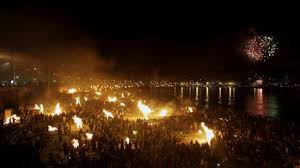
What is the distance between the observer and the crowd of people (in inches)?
445

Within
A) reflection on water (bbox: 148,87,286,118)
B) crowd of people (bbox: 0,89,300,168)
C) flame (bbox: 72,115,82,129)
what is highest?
flame (bbox: 72,115,82,129)

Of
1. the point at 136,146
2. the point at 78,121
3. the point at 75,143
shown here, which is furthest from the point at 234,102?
the point at 75,143

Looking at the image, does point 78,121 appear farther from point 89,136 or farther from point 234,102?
point 234,102

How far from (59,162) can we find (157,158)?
3280 millimetres

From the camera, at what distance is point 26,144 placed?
12.8 m

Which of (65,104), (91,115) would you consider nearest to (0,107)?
(65,104)

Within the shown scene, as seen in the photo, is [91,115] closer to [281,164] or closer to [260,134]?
[260,134]

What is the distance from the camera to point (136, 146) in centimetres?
1314

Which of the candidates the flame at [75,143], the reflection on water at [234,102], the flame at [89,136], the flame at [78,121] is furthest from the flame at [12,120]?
the reflection on water at [234,102]

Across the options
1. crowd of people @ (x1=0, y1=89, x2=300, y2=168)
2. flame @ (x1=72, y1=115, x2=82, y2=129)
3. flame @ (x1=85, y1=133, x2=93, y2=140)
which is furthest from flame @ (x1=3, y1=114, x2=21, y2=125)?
flame @ (x1=85, y1=133, x2=93, y2=140)

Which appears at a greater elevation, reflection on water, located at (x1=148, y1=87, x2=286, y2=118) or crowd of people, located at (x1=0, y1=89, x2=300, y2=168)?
crowd of people, located at (x1=0, y1=89, x2=300, y2=168)

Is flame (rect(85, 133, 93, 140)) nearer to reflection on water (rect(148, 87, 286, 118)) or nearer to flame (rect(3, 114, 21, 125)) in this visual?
flame (rect(3, 114, 21, 125))

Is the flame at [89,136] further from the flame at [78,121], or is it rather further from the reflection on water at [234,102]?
the reflection on water at [234,102]

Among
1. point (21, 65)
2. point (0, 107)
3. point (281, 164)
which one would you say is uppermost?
point (21, 65)
